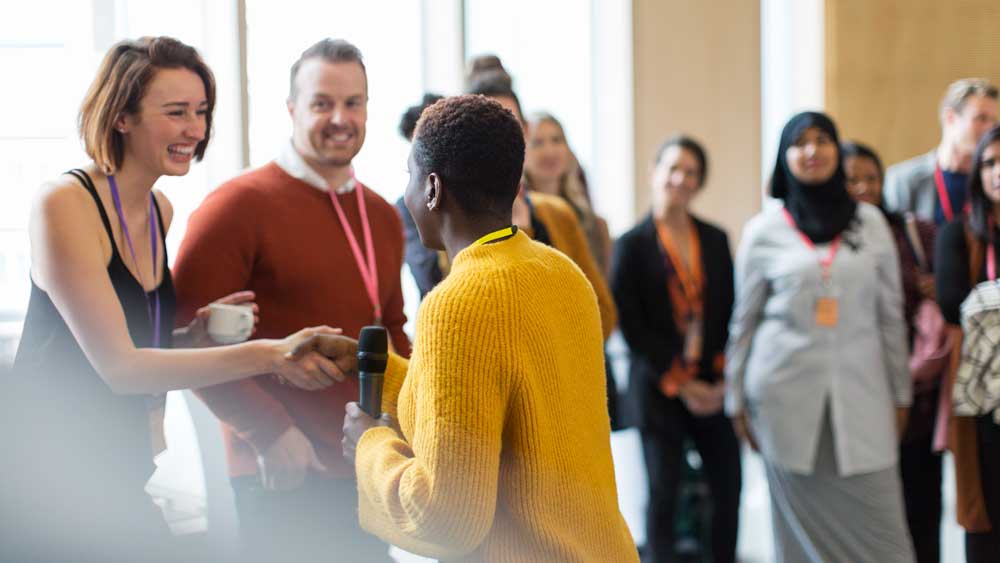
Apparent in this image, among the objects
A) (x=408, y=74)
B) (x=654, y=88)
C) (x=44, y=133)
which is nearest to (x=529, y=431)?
(x=44, y=133)

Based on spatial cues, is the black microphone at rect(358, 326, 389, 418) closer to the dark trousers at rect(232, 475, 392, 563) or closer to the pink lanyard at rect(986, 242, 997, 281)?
the dark trousers at rect(232, 475, 392, 563)

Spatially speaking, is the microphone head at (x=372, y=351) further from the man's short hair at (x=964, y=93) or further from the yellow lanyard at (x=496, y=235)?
the man's short hair at (x=964, y=93)

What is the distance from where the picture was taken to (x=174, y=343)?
2.49 m

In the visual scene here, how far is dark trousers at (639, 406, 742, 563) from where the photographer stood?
4.48 metres

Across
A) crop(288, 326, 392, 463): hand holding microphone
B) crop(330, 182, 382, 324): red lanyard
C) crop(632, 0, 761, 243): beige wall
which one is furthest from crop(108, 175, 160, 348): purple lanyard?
crop(632, 0, 761, 243): beige wall

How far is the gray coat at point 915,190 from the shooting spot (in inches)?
186

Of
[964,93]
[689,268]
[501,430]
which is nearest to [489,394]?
[501,430]

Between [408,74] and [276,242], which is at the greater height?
[408,74]

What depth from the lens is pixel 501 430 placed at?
1.74m

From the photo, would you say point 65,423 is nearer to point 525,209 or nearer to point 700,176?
point 525,209

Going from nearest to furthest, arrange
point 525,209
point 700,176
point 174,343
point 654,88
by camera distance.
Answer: point 174,343, point 525,209, point 700,176, point 654,88

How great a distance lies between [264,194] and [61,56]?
56 centimetres

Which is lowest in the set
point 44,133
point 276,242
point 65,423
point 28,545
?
point 28,545

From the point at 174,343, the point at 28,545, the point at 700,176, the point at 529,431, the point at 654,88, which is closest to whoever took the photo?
the point at 529,431
